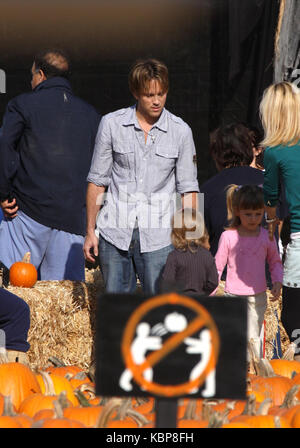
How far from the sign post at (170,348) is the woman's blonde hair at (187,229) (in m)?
2.56

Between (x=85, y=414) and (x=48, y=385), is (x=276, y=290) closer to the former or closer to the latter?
(x=48, y=385)

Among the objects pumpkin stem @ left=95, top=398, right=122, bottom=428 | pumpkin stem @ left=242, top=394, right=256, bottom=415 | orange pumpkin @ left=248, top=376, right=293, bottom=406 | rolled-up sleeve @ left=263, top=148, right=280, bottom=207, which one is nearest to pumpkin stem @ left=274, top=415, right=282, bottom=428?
pumpkin stem @ left=242, top=394, right=256, bottom=415

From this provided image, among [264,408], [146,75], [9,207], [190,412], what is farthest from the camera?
[9,207]

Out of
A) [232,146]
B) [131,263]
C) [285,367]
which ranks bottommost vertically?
[285,367]

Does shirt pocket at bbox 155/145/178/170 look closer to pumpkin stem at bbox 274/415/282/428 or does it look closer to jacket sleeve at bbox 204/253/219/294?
jacket sleeve at bbox 204/253/219/294

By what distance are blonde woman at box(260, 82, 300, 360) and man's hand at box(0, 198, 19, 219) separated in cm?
204

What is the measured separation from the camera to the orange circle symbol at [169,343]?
86.7 inches

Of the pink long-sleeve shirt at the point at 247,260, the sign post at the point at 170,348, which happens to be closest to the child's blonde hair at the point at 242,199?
the pink long-sleeve shirt at the point at 247,260

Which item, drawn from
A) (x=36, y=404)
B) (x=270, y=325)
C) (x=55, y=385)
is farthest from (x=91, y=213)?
(x=36, y=404)

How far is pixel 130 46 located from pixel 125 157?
17.9 ft

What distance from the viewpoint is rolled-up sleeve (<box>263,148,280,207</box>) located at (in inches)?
168

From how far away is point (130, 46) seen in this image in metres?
9.94
